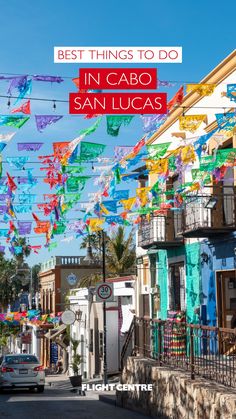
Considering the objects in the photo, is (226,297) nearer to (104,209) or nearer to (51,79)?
(104,209)

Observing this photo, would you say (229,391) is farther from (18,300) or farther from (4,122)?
(18,300)

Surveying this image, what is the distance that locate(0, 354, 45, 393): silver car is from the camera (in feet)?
71.9

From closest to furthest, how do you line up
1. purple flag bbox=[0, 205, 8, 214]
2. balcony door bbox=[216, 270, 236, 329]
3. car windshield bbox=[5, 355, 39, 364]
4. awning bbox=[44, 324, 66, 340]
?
balcony door bbox=[216, 270, 236, 329] < purple flag bbox=[0, 205, 8, 214] < car windshield bbox=[5, 355, 39, 364] < awning bbox=[44, 324, 66, 340]

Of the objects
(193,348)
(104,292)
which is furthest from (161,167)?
(193,348)

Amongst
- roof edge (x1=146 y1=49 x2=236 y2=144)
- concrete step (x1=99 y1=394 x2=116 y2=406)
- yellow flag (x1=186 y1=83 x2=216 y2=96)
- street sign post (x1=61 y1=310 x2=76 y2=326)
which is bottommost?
concrete step (x1=99 y1=394 x2=116 y2=406)

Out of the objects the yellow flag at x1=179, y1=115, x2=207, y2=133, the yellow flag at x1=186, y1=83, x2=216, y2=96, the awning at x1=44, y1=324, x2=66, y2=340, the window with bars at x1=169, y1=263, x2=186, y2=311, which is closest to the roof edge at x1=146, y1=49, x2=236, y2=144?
the yellow flag at x1=179, y1=115, x2=207, y2=133

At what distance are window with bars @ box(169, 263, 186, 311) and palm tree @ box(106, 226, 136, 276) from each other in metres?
20.9

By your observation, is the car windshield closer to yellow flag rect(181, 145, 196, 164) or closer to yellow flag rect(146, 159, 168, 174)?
yellow flag rect(146, 159, 168, 174)

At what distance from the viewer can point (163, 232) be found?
74.5 ft

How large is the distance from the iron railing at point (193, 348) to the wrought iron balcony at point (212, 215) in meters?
3.73

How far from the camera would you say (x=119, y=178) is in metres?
17.8

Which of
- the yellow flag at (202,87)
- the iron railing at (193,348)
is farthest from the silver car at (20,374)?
the yellow flag at (202,87)

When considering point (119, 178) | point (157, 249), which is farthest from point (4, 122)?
point (157, 249)

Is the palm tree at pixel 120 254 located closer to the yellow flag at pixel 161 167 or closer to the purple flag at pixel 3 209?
the purple flag at pixel 3 209
